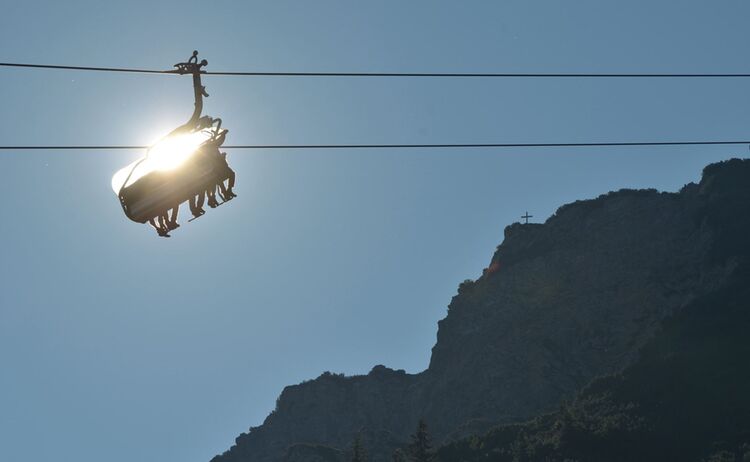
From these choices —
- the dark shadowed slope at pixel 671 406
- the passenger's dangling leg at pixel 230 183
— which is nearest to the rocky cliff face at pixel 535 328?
the dark shadowed slope at pixel 671 406

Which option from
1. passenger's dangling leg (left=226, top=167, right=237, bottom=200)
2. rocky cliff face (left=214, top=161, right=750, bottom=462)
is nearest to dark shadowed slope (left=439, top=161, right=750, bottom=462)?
rocky cliff face (left=214, top=161, right=750, bottom=462)

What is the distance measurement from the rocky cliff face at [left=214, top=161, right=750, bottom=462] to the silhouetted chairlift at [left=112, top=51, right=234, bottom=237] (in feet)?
258

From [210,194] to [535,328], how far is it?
87.6 meters

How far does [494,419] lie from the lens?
316 ft

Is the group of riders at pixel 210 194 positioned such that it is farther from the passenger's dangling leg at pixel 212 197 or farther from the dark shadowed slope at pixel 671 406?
the dark shadowed slope at pixel 671 406

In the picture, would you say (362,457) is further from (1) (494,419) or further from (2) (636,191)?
(2) (636,191)

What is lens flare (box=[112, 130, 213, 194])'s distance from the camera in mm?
15883

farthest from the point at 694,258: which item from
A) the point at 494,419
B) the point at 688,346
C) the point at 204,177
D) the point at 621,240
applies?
the point at 204,177

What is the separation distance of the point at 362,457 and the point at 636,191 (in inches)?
Result: 2001

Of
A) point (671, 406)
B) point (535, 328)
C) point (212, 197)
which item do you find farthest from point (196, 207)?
point (535, 328)

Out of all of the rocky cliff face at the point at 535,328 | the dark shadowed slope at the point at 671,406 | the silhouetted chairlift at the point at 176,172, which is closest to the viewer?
the silhouetted chairlift at the point at 176,172

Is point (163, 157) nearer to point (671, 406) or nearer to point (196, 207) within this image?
point (196, 207)

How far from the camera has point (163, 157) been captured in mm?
16000

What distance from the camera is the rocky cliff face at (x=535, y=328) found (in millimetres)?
97625
